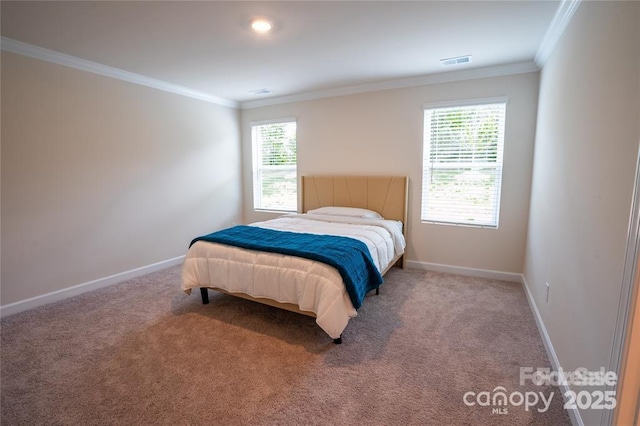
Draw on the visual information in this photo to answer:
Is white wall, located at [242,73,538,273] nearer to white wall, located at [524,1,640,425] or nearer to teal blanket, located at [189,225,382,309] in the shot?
white wall, located at [524,1,640,425]

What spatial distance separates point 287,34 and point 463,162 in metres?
2.47

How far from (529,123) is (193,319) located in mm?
3989

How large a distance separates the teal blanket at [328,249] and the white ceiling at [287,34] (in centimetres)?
178

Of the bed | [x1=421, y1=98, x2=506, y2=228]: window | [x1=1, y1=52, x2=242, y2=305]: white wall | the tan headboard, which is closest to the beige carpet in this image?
the bed

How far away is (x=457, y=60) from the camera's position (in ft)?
10.4

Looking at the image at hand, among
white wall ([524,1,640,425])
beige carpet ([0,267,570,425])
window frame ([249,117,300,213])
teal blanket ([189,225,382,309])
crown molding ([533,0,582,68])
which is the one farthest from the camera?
window frame ([249,117,300,213])

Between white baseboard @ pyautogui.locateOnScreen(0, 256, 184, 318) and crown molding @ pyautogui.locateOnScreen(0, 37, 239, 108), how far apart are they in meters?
2.28

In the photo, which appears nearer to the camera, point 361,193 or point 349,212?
point 349,212

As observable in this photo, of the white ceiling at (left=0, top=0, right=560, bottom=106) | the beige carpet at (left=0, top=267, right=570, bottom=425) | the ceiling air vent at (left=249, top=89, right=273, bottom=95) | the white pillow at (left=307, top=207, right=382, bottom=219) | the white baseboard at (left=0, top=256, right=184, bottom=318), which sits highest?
the ceiling air vent at (left=249, top=89, right=273, bottom=95)

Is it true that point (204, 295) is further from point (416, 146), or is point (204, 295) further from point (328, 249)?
point (416, 146)

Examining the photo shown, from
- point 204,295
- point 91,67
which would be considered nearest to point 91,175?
point 91,67

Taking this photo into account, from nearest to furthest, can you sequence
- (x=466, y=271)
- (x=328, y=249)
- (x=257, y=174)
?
(x=328, y=249), (x=466, y=271), (x=257, y=174)

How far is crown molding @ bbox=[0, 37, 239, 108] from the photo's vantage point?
106 inches

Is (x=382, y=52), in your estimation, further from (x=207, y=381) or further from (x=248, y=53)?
(x=207, y=381)
